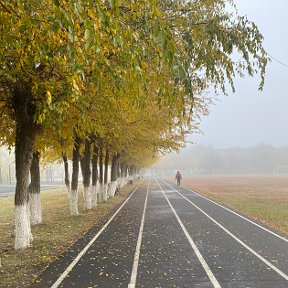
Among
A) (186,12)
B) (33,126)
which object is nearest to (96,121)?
(33,126)

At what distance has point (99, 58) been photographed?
23.7 feet

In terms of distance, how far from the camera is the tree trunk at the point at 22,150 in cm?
1081

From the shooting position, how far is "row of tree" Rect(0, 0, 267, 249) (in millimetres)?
4767

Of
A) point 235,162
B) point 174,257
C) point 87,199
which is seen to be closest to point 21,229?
point 174,257

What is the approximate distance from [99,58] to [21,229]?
6.49 m

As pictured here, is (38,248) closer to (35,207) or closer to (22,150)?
(22,150)

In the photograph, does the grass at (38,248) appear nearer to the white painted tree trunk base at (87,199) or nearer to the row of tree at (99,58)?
the row of tree at (99,58)

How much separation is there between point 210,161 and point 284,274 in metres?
175

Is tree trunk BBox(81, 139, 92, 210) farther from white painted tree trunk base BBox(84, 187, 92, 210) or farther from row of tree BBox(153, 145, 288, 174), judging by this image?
row of tree BBox(153, 145, 288, 174)

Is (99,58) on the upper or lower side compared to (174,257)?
upper

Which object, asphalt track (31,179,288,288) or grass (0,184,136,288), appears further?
grass (0,184,136,288)

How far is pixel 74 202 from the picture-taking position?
19.6 metres

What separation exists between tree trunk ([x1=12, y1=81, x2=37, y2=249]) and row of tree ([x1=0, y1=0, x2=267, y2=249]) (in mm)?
29

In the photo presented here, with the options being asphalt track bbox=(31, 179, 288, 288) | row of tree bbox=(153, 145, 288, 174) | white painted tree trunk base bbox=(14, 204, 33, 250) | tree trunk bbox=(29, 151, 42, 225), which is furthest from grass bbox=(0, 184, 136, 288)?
row of tree bbox=(153, 145, 288, 174)
